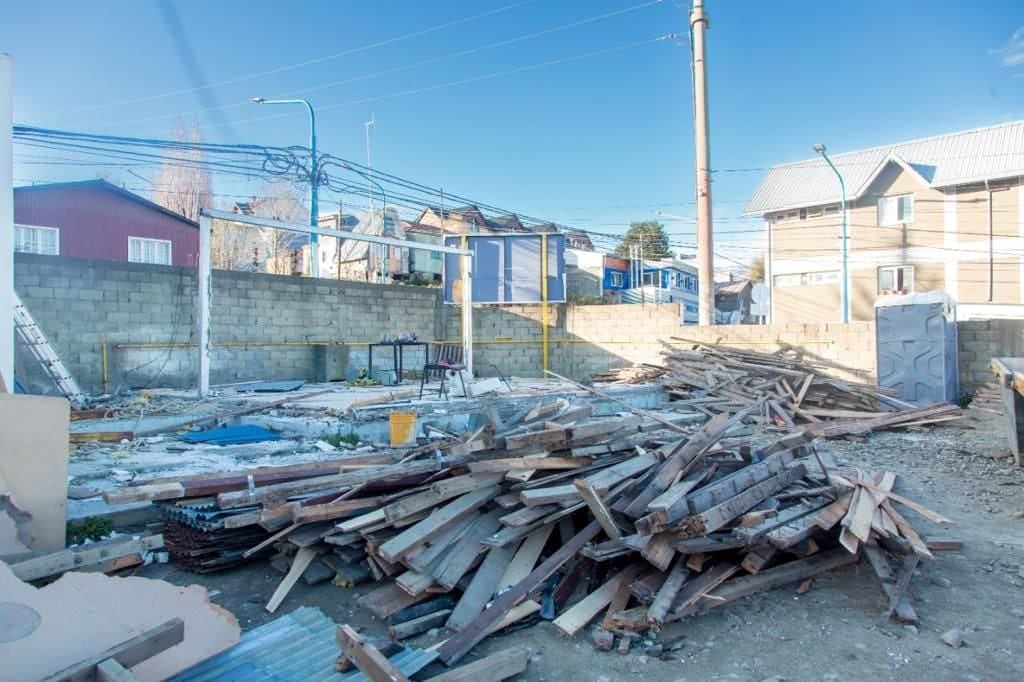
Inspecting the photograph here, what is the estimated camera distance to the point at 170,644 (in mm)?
2324

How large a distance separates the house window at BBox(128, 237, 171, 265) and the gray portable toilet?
19376mm

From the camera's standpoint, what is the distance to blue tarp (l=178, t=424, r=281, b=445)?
672cm

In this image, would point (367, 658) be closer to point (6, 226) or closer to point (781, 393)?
point (6, 226)

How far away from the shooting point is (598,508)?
3.51 metres

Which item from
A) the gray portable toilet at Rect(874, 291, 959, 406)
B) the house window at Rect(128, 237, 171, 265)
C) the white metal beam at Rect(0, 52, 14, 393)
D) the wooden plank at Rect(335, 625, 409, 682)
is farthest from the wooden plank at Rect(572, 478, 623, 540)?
the house window at Rect(128, 237, 171, 265)

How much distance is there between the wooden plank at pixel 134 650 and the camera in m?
2.03

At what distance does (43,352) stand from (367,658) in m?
8.25

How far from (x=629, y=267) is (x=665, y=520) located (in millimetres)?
31552

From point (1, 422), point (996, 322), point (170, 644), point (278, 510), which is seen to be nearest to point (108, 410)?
point (1, 422)

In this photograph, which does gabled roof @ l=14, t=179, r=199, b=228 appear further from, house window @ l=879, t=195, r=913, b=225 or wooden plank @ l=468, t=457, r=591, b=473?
house window @ l=879, t=195, r=913, b=225

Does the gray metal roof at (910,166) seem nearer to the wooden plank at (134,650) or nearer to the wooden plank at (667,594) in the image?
the wooden plank at (667,594)

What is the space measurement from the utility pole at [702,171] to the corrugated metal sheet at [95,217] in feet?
53.1

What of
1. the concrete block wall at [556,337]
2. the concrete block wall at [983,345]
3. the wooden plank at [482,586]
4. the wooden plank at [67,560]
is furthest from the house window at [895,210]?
the wooden plank at [67,560]

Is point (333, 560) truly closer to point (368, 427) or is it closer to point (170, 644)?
point (170, 644)
